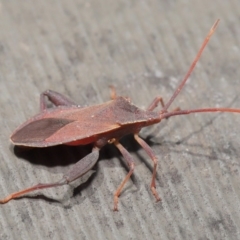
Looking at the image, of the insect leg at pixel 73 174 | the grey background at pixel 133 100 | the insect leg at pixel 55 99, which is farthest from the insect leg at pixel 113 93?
the insect leg at pixel 73 174

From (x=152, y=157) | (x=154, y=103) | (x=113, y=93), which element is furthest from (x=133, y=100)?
(x=152, y=157)

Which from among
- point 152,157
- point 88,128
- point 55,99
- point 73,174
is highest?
point 55,99

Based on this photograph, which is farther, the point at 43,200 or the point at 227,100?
the point at 227,100

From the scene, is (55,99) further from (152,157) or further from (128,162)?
(152,157)

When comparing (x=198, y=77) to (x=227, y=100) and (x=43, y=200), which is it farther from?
(x=43, y=200)

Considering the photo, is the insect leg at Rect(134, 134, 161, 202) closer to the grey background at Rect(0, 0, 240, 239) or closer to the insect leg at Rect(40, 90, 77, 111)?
the grey background at Rect(0, 0, 240, 239)

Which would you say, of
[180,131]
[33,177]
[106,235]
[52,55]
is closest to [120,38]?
[52,55]

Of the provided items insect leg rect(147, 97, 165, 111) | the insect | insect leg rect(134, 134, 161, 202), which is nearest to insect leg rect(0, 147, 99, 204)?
the insect

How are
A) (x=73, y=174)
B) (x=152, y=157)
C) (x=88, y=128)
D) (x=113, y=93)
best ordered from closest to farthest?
1. (x=73, y=174)
2. (x=88, y=128)
3. (x=152, y=157)
4. (x=113, y=93)
